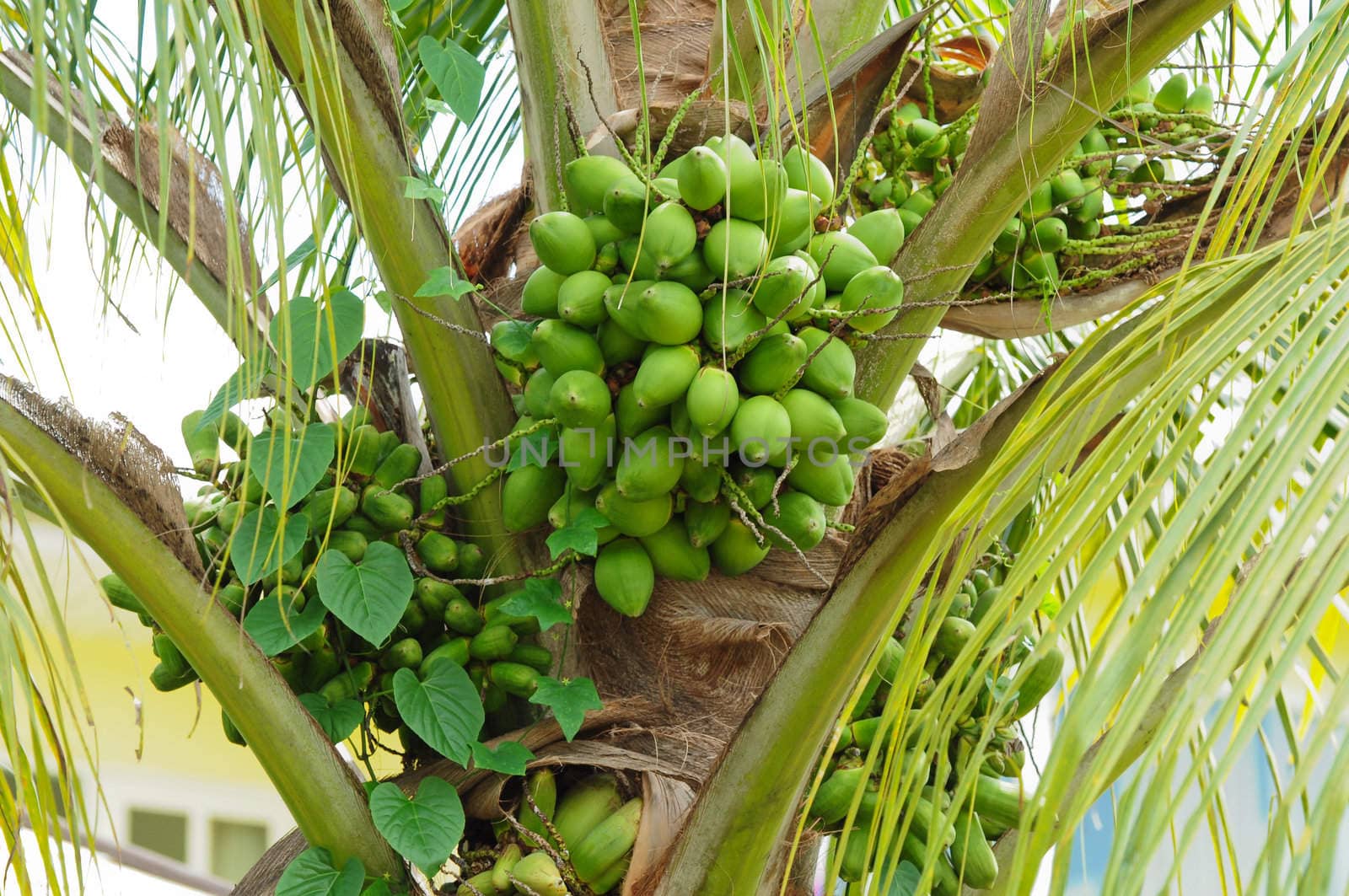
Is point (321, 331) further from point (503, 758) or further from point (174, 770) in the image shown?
point (174, 770)

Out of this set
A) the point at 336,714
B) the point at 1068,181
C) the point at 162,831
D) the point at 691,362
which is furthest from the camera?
the point at 162,831

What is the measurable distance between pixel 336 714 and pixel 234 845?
3.93 m

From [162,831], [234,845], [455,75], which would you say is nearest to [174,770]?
[162,831]

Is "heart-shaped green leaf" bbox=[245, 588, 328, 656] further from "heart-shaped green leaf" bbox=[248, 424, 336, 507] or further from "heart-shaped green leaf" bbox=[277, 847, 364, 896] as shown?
"heart-shaped green leaf" bbox=[277, 847, 364, 896]

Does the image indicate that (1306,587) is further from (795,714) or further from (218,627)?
(218,627)

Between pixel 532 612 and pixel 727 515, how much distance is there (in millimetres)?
227

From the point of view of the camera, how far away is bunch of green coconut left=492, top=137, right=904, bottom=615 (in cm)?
116

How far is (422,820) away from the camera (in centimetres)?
119

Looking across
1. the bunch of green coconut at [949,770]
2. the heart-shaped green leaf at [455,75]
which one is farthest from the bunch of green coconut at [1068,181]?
the heart-shaped green leaf at [455,75]

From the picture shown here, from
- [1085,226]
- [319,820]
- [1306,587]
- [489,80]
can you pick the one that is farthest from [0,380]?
[489,80]

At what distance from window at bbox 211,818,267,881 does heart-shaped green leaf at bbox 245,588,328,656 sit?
3.88m

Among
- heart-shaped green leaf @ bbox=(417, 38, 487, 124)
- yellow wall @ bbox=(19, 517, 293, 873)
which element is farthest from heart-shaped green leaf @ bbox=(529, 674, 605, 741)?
yellow wall @ bbox=(19, 517, 293, 873)

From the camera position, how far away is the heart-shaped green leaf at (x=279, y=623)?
4.00 ft

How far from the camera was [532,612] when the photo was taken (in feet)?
4.15
